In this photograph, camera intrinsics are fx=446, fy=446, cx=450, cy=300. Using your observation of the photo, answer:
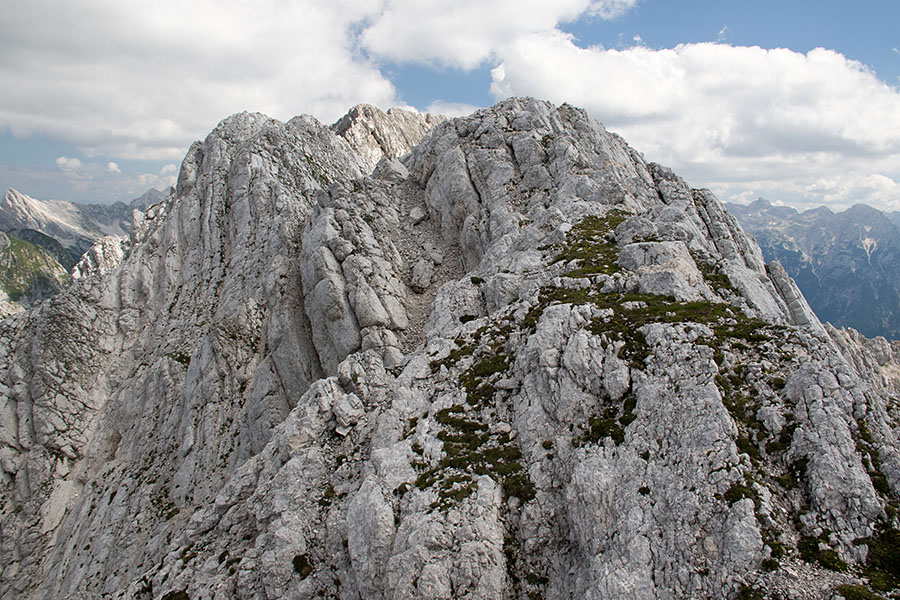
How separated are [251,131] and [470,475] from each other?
7142cm

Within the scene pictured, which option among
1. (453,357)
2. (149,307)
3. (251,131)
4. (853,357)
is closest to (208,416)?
(149,307)

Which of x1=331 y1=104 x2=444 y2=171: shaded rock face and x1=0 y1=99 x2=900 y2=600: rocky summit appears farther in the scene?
x1=331 y1=104 x2=444 y2=171: shaded rock face

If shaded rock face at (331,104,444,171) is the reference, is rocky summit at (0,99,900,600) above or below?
below

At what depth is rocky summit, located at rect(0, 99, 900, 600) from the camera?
47.1ft

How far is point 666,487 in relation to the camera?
48.9 feet

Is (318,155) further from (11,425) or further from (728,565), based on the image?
(728,565)

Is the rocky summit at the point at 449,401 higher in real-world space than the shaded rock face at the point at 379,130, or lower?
lower

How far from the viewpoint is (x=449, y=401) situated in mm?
23109

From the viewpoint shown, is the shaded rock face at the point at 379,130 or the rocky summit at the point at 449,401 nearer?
the rocky summit at the point at 449,401

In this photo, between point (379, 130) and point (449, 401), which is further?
point (379, 130)

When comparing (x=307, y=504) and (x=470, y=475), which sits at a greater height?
(x=470, y=475)

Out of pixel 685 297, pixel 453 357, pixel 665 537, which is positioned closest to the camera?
pixel 665 537

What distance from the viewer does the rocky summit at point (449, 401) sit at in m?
14.3

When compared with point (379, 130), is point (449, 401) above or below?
below
